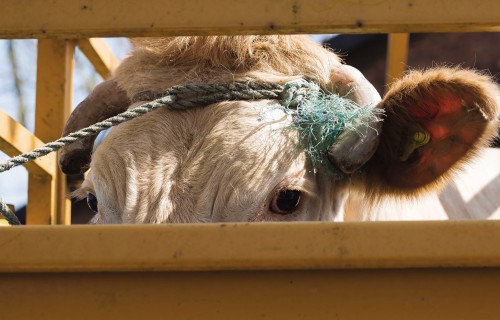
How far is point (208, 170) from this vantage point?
2.49 m

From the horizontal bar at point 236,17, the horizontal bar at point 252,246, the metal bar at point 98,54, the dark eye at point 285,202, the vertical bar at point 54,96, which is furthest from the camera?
the metal bar at point 98,54

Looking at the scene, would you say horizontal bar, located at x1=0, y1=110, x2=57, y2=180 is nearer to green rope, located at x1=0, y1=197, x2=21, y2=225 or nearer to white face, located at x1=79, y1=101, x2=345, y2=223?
white face, located at x1=79, y1=101, x2=345, y2=223

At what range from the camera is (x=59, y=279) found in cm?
130

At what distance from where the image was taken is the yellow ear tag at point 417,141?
2648 mm

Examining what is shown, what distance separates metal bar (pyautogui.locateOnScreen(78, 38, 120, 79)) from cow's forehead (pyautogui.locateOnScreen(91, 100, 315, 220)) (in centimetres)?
126

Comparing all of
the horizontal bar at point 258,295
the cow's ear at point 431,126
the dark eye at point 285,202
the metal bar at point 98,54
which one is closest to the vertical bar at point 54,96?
the metal bar at point 98,54

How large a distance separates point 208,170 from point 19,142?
1.19 m

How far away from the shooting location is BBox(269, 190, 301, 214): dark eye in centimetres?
253

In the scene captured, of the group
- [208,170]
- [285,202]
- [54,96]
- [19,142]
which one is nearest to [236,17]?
[208,170]

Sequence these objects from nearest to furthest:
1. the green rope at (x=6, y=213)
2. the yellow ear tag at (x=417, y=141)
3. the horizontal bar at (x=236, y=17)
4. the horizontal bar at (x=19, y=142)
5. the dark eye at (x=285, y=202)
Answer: the horizontal bar at (x=236, y=17) → the green rope at (x=6, y=213) → the dark eye at (x=285, y=202) → the yellow ear tag at (x=417, y=141) → the horizontal bar at (x=19, y=142)

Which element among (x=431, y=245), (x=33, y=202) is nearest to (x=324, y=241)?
(x=431, y=245)

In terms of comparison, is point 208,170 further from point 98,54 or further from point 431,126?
point 98,54

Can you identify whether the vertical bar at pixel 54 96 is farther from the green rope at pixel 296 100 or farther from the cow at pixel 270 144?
the green rope at pixel 296 100

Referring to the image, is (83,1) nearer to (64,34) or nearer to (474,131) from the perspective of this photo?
(64,34)
